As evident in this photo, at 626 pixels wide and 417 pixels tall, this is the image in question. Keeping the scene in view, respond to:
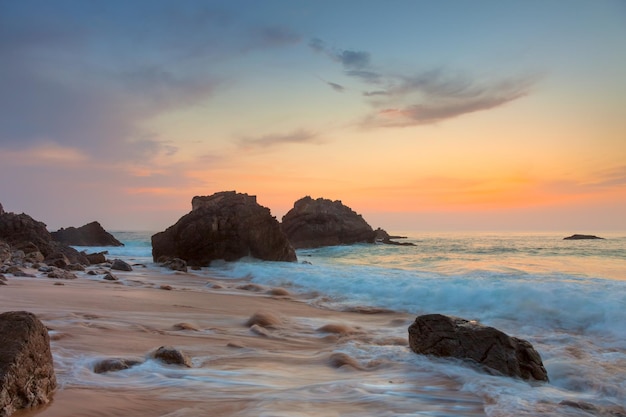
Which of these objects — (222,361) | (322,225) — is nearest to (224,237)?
(222,361)

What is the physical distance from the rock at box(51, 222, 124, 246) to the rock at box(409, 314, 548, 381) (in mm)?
47861

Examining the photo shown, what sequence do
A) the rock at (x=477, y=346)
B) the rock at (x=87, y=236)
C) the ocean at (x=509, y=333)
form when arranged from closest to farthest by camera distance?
the ocean at (x=509, y=333) → the rock at (x=477, y=346) → the rock at (x=87, y=236)

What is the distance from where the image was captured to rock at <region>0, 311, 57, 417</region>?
99.3 inches

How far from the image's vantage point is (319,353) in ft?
15.9

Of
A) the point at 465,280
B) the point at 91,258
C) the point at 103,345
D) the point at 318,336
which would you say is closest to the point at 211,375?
the point at 103,345

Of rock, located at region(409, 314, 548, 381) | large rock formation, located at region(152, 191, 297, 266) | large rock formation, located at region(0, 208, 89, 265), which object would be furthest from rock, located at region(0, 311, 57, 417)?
large rock formation, located at region(0, 208, 89, 265)

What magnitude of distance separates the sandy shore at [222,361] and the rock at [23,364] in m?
0.10

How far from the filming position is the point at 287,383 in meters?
3.64

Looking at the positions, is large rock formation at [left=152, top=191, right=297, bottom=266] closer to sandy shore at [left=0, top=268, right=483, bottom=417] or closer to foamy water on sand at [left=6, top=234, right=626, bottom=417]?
foamy water on sand at [left=6, top=234, right=626, bottom=417]

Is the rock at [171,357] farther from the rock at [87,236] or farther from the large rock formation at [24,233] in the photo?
the rock at [87,236]

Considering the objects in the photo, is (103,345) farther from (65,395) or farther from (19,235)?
(19,235)

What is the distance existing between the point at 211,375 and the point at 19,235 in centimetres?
2402

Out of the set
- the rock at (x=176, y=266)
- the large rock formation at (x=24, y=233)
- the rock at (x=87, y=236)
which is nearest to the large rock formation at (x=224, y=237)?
the rock at (x=176, y=266)

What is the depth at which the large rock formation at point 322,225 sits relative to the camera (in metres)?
50.3
